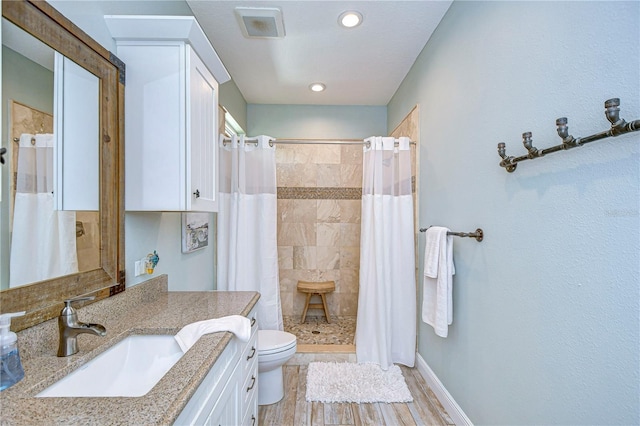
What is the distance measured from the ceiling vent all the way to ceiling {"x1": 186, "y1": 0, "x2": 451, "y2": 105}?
3cm

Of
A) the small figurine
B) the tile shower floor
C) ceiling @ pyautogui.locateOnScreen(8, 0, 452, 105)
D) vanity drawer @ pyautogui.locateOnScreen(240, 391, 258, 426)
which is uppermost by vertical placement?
ceiling @ pyautogui.locateOnScreen(8, 0, 452, 105)

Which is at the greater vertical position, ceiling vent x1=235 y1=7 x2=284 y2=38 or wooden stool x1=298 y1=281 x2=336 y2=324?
ceiling vent x1=235 y1=7 x2=284 y2=38

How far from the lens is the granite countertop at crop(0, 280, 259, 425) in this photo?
636mm

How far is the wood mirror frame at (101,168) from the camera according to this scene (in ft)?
2.92

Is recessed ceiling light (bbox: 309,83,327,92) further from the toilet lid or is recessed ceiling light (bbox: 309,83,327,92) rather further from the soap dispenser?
the soap dispenser

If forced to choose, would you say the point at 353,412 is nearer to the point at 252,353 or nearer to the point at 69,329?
the point at 252,353

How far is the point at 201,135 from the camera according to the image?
4.91 feet

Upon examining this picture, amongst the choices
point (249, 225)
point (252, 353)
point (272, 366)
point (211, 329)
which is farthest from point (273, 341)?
point (211, 329)

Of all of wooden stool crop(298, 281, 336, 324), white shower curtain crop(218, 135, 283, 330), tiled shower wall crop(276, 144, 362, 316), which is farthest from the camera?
tiled shower wall crop(276, 144, 362, 316)

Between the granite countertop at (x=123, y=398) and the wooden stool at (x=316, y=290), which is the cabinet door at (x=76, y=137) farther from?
the wooden stool at (x=316, y=290)

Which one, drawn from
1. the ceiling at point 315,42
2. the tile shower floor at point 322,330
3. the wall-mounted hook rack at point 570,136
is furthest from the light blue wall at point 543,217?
the tile shower floor at point 322,330

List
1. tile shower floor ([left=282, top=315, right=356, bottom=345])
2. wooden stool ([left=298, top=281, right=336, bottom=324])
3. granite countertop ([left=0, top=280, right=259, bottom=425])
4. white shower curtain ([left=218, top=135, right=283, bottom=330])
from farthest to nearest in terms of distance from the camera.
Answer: wooden stool ([left=298, top=281, right=336, bottom=324]) → tile shower floor ([left=282, top=315, right=356, bottom=345]) → white shower curtain ([left=218, top=135, right=283, bottom=330]) → granite countertop ([left=0, top=280, right=259, bottom=425])

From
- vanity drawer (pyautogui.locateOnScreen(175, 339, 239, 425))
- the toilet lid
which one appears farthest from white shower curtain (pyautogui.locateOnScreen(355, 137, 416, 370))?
vanity drawer (pyautogui.locateOnScreen(175, 339, 239, 425))

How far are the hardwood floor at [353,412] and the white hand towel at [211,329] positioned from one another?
1046 millimetres
